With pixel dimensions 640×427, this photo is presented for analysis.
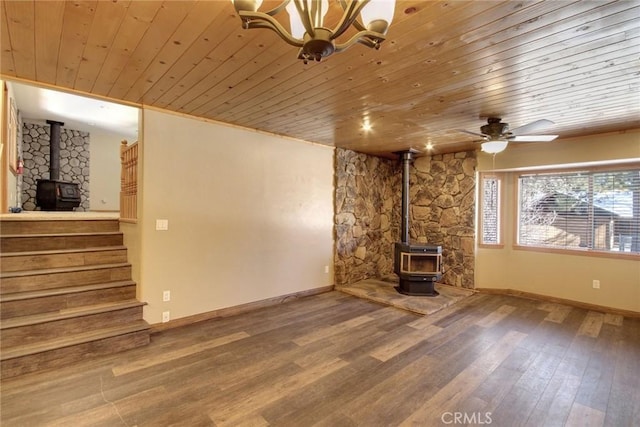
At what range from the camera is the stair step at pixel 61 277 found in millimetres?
2820

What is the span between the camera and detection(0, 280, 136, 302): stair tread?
2691 millimetres

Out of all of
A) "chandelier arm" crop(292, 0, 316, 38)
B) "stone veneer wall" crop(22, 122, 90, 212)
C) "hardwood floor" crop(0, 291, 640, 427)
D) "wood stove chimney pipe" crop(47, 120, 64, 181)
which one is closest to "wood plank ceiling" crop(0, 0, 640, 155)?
"chandelier arm" crop(292, 0, 316, 38)

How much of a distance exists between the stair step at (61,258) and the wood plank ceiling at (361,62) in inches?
64.8

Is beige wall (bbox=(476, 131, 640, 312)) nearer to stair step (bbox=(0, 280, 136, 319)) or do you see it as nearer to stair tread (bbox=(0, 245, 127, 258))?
stair step (bbox=(0, 280, 136, 319))

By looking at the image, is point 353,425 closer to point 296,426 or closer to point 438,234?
point 296,426

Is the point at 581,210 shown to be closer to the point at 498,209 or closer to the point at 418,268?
the point at 498,209

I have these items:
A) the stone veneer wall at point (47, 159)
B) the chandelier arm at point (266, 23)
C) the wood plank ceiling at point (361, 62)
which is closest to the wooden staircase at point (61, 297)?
the wood plank ceiling at point (361, 62)

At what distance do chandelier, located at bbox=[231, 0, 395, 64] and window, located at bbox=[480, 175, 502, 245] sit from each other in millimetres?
4699

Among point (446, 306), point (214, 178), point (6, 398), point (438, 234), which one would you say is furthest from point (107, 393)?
point (438, 234)

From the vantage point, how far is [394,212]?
632cm

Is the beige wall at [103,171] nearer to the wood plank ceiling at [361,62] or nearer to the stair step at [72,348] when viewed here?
the wood plank ceiling at [361,62]

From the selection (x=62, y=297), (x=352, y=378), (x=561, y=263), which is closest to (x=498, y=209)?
(x=561, y=263)

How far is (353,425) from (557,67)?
2867 mm

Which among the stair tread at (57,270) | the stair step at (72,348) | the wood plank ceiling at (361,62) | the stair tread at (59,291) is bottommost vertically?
the stair step at (72,348)
